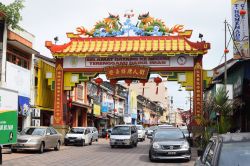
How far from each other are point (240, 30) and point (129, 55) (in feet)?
35.9

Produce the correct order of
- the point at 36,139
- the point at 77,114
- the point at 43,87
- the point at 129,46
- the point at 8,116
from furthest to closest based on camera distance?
the point at 77,114, the point at 43,87, the point at 129,46, the point at 36,139, the point at 8,116

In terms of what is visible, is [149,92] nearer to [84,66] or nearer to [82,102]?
[82,102]

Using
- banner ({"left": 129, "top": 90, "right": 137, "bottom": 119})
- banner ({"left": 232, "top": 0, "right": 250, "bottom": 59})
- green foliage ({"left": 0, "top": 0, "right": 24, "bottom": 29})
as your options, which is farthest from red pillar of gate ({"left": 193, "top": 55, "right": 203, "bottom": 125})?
banner ({"left": 129, "top": 90, "right": 137, "bottom": 119})

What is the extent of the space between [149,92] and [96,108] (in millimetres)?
84064

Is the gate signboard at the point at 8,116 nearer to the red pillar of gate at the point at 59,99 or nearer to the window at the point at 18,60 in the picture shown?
the window at the point at 18,60

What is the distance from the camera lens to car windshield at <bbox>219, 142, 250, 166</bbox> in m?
6.93

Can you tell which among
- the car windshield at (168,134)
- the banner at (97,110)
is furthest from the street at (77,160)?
the banner at (97,110)

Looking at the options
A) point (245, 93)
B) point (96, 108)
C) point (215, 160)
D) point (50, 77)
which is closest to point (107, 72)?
point (50, 77)

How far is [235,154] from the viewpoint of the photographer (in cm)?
710

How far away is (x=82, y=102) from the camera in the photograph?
55406 mm

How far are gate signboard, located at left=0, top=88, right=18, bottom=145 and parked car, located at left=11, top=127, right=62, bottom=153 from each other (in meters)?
9.92

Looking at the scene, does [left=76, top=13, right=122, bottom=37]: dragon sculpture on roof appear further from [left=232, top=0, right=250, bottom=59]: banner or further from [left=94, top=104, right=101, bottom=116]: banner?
[left=94, top=104, right=101, bottom=116]: banner

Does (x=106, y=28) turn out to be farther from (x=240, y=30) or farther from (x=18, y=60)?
(x=240, y=30)

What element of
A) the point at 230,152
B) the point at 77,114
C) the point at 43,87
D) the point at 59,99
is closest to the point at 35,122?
the point at 43,87
